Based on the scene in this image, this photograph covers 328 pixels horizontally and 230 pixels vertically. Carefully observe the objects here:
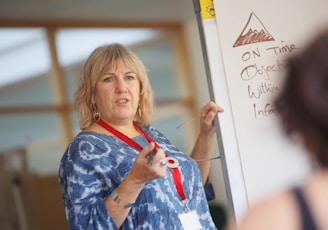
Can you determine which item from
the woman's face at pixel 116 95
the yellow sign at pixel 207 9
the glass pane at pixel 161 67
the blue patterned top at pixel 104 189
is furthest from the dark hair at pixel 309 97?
the glass pane at pixel 161 67

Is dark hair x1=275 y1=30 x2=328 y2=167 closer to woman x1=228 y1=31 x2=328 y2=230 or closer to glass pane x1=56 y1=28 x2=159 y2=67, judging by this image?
woman x1=228 y1=31 x2=328 y2=230

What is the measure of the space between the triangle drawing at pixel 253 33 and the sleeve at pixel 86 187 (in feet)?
2.90

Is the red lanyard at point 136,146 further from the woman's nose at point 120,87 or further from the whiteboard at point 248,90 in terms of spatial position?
the whiteboard at point 248,90

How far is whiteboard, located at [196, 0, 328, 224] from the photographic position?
289 cm

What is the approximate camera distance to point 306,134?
111 centimetres

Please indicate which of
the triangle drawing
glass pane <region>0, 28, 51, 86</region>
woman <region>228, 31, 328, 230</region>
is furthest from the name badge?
glass pane <region>0, 28, 51, 86</region>

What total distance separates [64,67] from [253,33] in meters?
5.27

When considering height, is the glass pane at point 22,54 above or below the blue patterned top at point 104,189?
above

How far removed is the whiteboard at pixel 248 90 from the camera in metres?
2.89

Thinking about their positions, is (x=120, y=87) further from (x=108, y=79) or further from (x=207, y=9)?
(x=207, y=9)

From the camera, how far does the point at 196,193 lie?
2605 mm

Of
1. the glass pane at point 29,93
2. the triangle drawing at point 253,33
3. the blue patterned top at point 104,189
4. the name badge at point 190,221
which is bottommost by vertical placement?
the name badge at point 190,221

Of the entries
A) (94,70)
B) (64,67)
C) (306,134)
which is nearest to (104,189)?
(94,70)

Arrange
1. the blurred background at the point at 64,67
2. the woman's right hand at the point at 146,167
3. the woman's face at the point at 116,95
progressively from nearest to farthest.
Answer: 1. the woman's right hand at the point at 146,167
2. the woman's face at the point at 116,95
3. the blurred background at the point at 64,67
